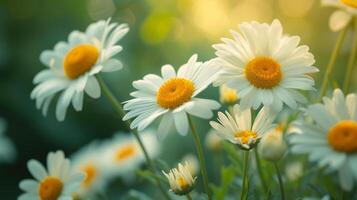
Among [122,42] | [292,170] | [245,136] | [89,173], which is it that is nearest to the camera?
[245,136]

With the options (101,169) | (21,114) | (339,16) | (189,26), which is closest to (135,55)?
(189,26)

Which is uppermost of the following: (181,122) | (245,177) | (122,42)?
(122,42)

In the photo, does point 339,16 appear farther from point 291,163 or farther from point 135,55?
point 135,55

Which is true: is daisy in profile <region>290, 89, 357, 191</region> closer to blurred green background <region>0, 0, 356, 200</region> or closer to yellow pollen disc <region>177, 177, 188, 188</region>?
yellow pollen disc <region>177, 177, 188, 188</region>

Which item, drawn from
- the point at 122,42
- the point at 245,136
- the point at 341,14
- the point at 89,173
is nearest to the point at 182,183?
the point at 245,136

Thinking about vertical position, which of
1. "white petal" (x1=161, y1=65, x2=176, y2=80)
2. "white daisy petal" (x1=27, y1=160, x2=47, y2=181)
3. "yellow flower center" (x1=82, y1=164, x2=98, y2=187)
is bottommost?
"yellow flower center" (x1=82, y1=164, x2=98, y2=187)

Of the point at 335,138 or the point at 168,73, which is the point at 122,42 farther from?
the point at 335,138

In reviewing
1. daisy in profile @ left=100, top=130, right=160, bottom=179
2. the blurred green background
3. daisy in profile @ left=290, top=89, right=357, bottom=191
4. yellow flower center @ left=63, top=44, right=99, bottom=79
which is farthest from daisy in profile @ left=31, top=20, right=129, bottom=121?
the blurred green background
